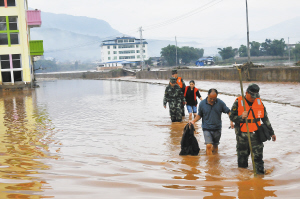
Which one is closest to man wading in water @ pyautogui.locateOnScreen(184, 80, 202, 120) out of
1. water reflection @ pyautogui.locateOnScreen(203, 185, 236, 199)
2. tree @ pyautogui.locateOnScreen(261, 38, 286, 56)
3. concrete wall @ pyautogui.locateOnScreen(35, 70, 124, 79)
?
water reflection @ pyautogui.locateOnScreen(203, 185, 236, 199)

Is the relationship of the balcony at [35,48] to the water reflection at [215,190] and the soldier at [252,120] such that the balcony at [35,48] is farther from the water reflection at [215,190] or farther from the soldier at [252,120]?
the water reflection at [215,190]

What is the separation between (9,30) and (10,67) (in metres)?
3.73

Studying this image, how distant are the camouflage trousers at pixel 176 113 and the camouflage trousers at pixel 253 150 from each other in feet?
19.2

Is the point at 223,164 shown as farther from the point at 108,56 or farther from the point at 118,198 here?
the point at 108,56

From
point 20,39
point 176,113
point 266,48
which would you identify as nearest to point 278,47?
point 266,48

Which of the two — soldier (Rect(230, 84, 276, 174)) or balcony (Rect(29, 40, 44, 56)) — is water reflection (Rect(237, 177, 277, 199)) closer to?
soldier (Rect(230, 84, 276, 174))

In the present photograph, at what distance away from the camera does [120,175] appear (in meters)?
6.91

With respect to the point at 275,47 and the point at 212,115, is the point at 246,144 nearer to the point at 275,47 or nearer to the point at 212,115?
the point at 212,115

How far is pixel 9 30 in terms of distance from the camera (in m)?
40.4

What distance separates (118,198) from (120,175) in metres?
1.24

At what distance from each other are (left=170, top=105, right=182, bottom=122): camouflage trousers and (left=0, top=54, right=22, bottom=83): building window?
3128 cm

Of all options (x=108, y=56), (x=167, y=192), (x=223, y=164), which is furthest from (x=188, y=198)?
(x=108, y=56)

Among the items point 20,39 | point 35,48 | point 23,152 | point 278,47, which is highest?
point 278,47

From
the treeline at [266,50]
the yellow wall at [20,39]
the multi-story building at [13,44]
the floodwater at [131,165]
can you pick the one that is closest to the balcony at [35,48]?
the multi-story building at [13,44]
